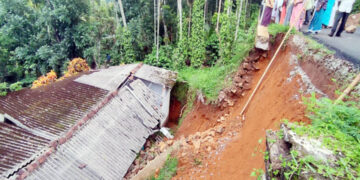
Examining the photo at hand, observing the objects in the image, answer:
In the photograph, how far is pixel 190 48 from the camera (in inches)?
565

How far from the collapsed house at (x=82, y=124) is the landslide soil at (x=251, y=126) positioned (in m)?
2.67

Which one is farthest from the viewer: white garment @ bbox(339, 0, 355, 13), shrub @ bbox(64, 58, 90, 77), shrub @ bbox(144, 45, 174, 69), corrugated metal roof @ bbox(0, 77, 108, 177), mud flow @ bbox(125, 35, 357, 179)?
shrub @ bbox(64, 58, 90, 77)

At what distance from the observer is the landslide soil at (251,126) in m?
5.06

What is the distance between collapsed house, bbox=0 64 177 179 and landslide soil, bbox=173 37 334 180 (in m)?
2.67

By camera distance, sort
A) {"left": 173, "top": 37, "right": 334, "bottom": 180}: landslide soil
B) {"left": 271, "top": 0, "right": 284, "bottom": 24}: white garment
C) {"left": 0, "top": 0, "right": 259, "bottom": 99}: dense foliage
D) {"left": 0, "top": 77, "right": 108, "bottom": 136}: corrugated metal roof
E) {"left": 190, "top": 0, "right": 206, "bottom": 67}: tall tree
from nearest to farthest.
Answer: {"left": 173, "top": 37, "right": 334, "bottom": 180}: landslide soil, {"left": 0, "top": 77, "right": 108, "bottom": 136}: corrugated metal roof, {"left": 271, "top": 0, "right": 284, "bottom": 24}: white garment, {"left": 190, "top": 0, "right": 206, "bottom": 67}: tall tree, {"left": 0, "top": 0, "right": 259, "bottom": 99}: dense foliage

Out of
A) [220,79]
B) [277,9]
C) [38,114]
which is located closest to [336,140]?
[220,79]

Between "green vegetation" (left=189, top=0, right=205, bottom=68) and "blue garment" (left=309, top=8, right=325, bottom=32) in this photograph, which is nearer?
"blue garment" (left=309, top=8, right=325, bottom=32)

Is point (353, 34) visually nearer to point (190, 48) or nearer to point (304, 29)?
point (304, 29)

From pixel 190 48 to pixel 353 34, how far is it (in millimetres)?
8762

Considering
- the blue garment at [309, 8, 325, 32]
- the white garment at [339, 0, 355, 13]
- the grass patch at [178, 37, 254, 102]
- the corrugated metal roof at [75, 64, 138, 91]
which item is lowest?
the corrugated metal roof at [75, 64, 138, 91]

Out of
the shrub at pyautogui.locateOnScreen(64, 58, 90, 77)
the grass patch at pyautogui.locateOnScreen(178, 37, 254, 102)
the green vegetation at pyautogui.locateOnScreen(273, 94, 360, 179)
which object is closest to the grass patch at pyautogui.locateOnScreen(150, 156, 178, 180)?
the grass patch at pyautogui.locateOnScreen(178, 37, 254, 102)

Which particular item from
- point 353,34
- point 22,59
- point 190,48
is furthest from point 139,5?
point 353,34

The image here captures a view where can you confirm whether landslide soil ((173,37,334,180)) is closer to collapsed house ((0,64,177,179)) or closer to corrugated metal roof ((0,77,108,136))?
collapsed house ((0,64,177,179))

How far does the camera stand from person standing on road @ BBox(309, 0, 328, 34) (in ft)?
26.2
